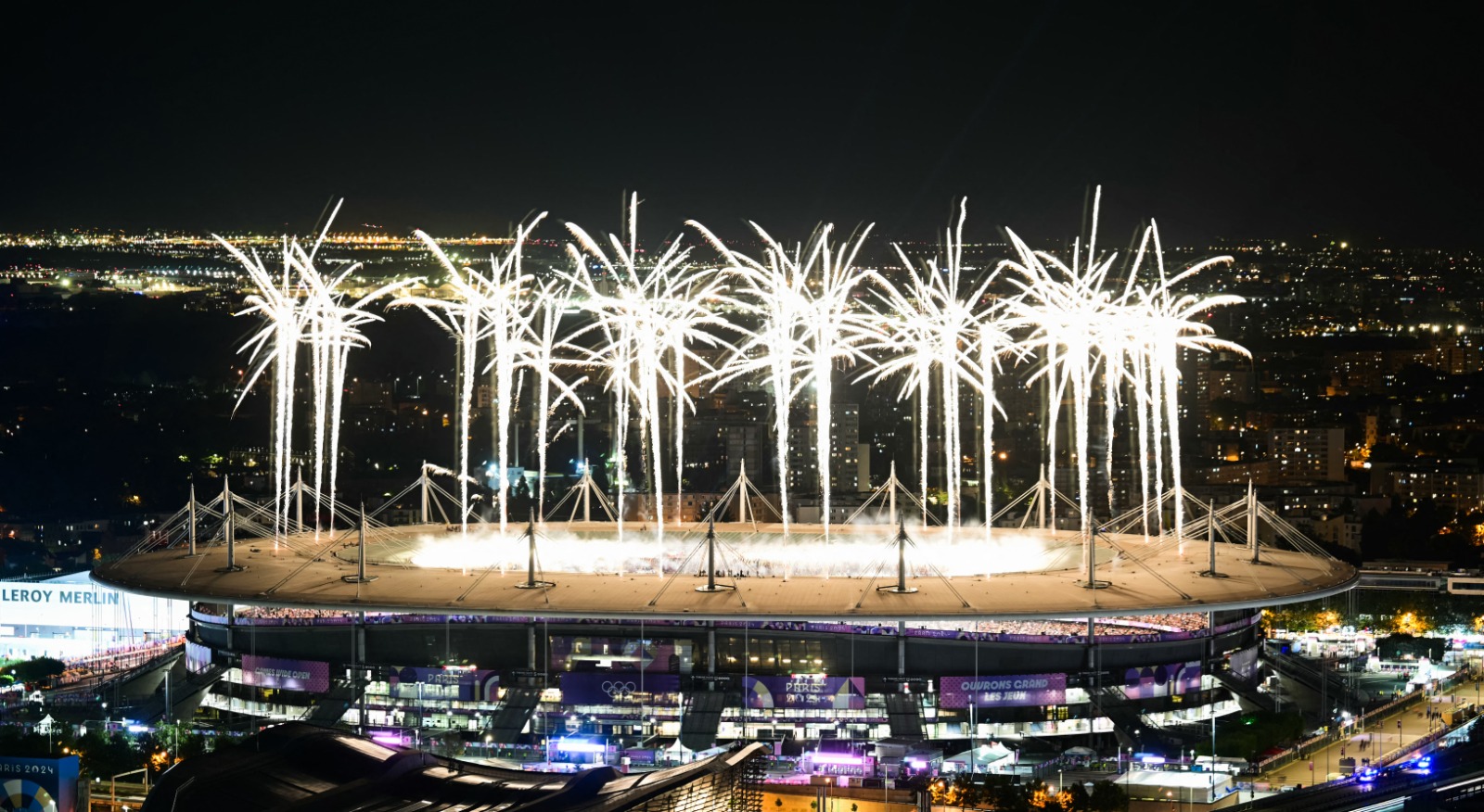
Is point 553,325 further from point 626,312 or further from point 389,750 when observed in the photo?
point 389,750

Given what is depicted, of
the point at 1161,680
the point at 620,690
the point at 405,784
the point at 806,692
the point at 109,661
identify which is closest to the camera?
the point at 405,784

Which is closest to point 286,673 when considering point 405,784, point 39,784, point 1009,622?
point 39,784

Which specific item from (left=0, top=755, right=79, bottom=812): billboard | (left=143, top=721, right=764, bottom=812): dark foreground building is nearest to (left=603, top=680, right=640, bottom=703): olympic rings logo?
(left=0, top=755, right=79, bottom=812): billboard

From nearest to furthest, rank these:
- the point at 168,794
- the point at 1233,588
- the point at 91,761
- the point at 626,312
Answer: the point at 168,794 < the point at 91,761 < the point at 1233,588 < the point at 626,312

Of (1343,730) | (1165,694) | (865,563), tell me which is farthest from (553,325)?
(1343,730)

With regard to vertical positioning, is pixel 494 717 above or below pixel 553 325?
below

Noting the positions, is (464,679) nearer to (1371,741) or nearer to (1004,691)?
(1004,691)
